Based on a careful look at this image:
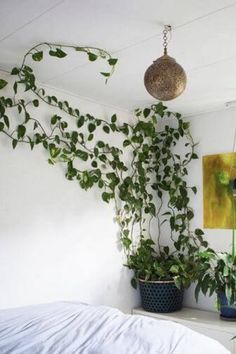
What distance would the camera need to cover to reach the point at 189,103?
131 inches

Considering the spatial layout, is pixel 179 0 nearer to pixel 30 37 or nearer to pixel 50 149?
pixel 30 37

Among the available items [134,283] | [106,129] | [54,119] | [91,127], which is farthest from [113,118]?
[134,283]

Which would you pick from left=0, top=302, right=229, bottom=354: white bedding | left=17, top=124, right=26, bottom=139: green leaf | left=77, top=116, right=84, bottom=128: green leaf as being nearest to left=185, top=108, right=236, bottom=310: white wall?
left=77, top=116, right=84, bottom=128: green leaf

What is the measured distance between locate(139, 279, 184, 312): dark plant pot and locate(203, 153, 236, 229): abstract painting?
66 cm

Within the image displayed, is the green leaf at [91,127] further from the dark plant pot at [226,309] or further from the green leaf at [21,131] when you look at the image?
the dark plant pot at [226,309]

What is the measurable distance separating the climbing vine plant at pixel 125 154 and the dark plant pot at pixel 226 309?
58cm

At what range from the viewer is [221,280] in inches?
118

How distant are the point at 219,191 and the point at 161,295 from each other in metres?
1.06

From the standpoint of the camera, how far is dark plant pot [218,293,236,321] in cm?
300

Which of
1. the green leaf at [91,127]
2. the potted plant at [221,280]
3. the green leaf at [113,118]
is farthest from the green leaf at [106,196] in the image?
the potted plant at [221,280]

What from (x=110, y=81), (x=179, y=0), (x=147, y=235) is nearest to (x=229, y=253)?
(x=147, y=235)

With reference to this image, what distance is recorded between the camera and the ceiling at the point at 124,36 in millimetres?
1836

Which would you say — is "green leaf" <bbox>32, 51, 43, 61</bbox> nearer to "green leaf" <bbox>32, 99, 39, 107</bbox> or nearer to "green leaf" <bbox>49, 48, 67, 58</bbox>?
"green leaf" <bbox>49, 48, 67, 58</bbox>

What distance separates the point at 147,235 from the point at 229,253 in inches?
32.0
